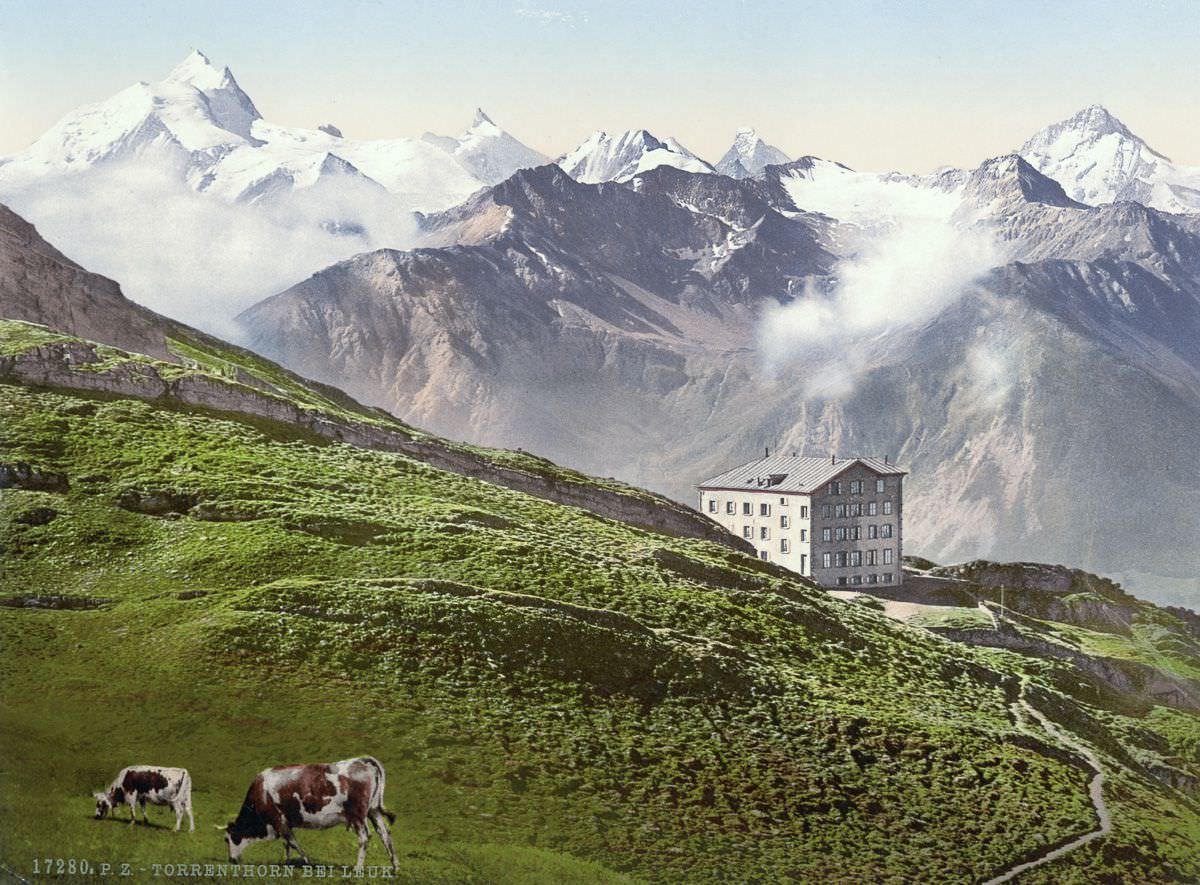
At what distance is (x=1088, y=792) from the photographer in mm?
45031

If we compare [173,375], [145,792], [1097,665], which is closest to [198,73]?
[173,375]

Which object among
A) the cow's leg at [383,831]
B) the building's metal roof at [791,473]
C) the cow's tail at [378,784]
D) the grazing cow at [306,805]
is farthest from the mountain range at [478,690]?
the building's metal roof at [791,473]

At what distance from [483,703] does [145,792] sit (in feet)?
34.6

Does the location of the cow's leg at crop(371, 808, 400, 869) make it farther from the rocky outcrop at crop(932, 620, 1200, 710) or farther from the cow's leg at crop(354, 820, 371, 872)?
the rocky outcrop at crop(932, 620, 1200, 710)

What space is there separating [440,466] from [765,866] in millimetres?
53455

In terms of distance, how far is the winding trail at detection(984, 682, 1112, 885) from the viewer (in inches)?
1510

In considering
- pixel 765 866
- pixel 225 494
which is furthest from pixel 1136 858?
pixel 225 494

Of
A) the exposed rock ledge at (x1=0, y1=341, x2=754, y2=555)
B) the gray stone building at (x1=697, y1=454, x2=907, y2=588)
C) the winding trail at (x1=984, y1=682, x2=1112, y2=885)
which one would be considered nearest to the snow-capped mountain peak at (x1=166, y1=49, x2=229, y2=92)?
the exposed rock ledge at (x1=0, y1=341, x2=754, y2=555)

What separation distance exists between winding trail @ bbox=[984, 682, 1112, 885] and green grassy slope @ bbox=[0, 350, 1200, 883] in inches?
16.9

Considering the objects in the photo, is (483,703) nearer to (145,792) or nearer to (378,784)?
(378,784)

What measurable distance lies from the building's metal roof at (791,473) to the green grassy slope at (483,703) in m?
73.7

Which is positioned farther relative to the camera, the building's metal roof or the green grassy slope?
the building's metal roof

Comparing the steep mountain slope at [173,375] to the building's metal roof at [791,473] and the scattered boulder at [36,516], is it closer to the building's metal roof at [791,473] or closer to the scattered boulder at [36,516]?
the scattered boulder at [36,516]

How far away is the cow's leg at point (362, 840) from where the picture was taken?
31000 millimetres
